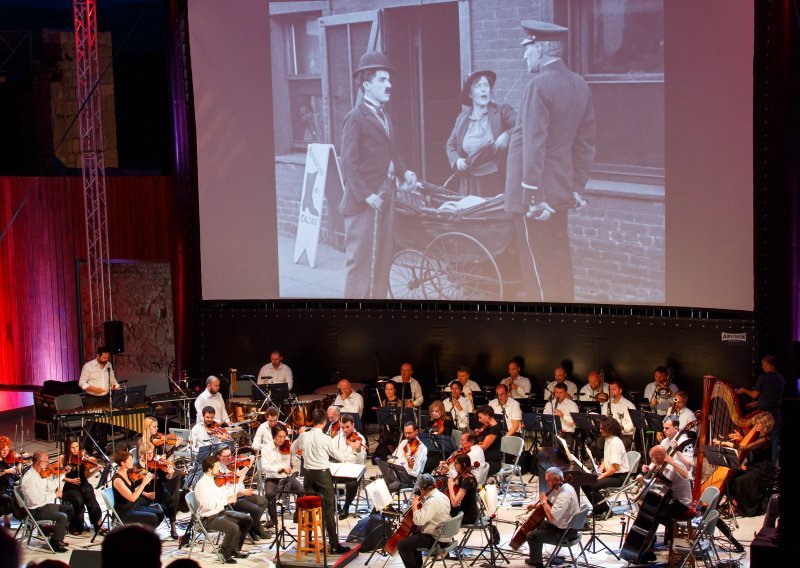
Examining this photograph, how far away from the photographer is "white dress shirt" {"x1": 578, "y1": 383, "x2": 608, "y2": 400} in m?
14.9

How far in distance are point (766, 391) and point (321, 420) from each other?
5.76 m

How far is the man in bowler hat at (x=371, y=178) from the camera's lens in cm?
1670

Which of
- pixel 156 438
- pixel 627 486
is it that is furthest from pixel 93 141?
pixel 627 486

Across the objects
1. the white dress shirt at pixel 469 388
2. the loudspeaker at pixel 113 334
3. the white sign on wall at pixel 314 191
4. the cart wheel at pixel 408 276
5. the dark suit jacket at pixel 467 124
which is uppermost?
the dark suit jacket at pixel 467 124

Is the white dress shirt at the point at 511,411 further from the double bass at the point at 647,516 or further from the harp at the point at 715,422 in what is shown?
the double bass at the point at 647,516

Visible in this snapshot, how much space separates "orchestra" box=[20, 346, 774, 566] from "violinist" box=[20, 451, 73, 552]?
0.01 meters

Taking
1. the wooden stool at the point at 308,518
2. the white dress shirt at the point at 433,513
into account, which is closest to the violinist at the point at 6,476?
the wooden stool at the point at 308,518

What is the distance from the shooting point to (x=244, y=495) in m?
11.8

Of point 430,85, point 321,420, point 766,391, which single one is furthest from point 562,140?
point 321,420

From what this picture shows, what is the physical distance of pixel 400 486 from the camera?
11.5 m

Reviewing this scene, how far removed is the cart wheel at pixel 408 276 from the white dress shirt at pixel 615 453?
5417 mm

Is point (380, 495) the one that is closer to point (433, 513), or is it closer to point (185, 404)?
point (433, 513)

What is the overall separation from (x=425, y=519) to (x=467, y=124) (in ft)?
24.3

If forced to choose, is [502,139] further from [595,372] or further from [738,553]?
[738,553]
